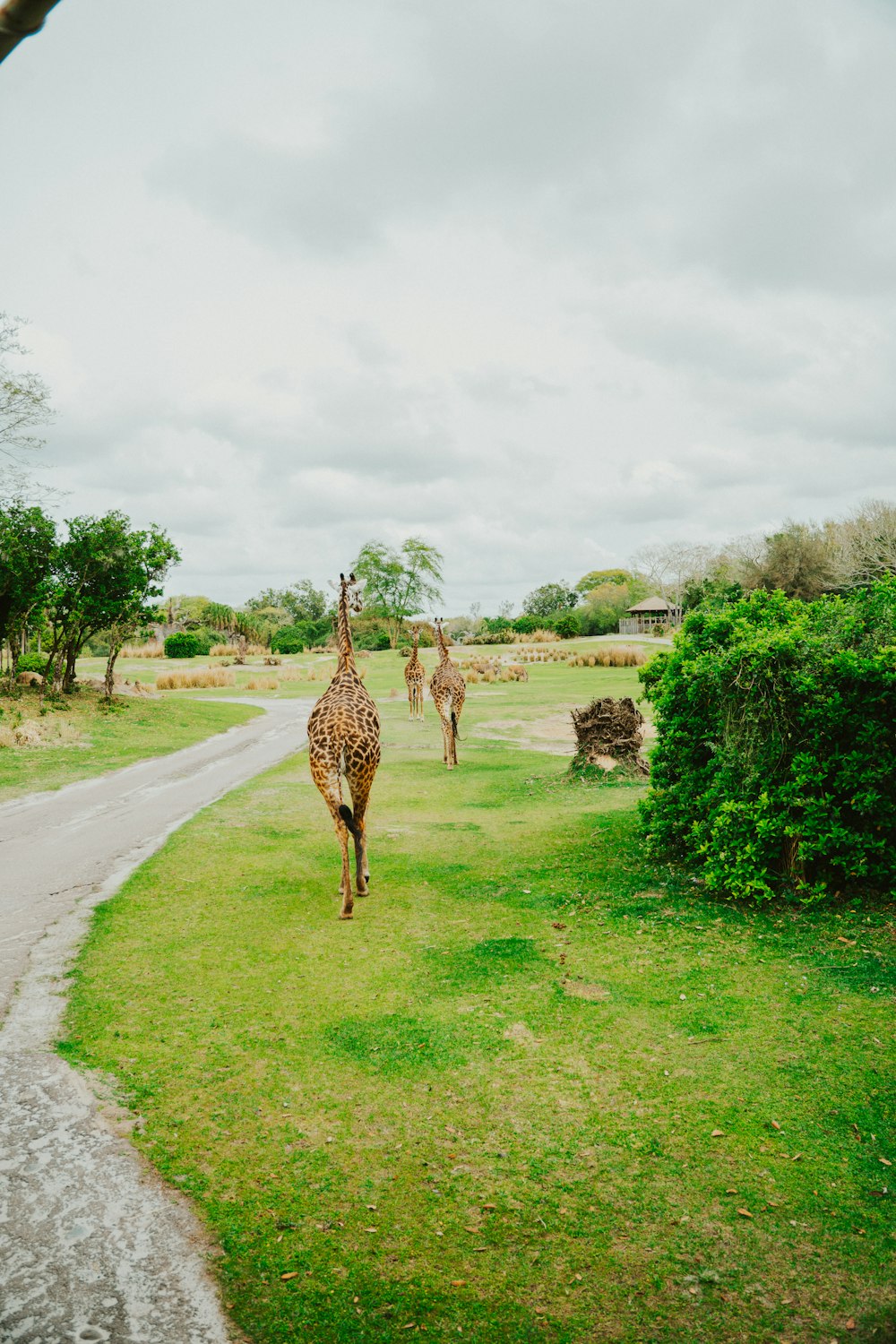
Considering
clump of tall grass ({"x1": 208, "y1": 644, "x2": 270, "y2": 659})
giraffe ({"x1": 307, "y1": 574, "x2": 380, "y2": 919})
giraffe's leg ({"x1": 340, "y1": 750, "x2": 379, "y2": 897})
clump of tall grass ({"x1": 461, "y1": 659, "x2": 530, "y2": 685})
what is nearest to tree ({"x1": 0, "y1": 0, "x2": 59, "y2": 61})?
giraffe ({"x1": 307, "y1": 574, "x2": 380, "y2": 919})

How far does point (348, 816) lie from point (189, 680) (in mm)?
35051

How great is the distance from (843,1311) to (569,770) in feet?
39.0

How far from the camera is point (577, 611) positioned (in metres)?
84.4

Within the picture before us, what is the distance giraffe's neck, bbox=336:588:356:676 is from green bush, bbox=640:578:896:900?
3.82 m

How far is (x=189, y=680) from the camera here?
133ft

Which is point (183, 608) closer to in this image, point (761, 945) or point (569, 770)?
point (569, 770)

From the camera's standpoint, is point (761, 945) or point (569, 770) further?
point (569, 770)

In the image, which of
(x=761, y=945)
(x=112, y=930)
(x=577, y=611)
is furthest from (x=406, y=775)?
(x=577, y=611)

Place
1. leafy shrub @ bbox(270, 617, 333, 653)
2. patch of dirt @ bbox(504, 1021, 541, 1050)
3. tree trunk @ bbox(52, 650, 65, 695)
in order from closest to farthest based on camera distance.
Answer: patch of dirt @ bbox(504, 1021, 541, 1050) < tree trunk @ bbox(52, 650, 65, 695) < leafy shrub @ bbox(270, 617, 333, 653)

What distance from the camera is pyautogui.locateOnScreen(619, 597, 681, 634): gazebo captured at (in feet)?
258

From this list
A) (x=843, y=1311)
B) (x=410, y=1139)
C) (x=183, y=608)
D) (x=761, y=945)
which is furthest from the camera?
(x=183, y=608)

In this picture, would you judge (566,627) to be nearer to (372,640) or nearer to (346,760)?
(372,640)

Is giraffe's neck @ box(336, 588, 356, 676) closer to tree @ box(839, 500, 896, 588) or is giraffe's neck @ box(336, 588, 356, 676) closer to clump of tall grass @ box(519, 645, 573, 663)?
tree @ box(839, 500, 896, 588)

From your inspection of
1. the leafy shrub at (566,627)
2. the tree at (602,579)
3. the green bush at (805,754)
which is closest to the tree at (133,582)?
the green bush at (805,754)
